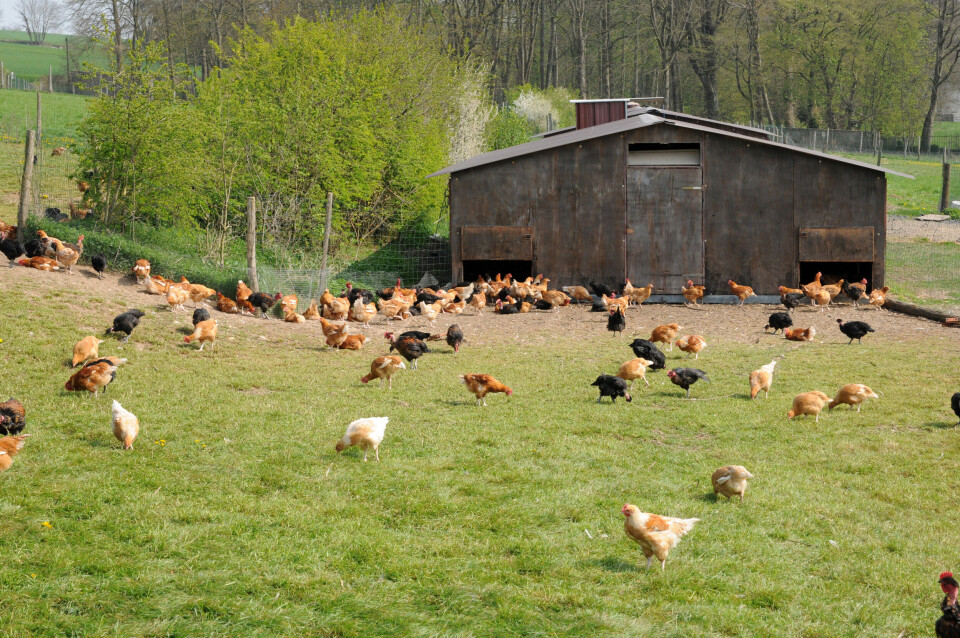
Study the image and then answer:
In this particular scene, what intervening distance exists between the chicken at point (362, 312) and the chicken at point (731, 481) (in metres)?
11.8

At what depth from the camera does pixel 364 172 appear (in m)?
28.5

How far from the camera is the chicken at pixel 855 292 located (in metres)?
22.0

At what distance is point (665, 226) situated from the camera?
79.7ft

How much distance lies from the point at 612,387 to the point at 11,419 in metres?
7.55

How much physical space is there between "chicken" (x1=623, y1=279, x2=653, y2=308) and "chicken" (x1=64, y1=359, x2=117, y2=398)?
14480 millimetres

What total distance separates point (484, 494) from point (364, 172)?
21.8 meters

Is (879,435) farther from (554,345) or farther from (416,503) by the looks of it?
(554,345)

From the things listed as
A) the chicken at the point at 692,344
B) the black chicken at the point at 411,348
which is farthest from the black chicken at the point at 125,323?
the chicken at the point at 692,344

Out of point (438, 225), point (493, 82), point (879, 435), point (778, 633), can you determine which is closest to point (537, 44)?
point (493, 82)

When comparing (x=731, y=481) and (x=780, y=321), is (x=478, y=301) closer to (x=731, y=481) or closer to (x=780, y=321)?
(x=780, y=321)

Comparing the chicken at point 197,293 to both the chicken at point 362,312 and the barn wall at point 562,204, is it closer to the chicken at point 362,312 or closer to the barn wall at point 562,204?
the chicken at point 362,312

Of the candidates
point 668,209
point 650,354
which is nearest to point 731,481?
point 650,354

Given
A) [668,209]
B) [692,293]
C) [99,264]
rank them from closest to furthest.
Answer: [99,264]
[692,293]
[668,209]

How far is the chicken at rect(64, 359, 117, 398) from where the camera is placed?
10742mm
